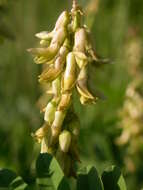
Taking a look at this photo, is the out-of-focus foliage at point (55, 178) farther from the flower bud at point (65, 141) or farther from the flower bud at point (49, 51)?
the flower bud at point (49, 51)

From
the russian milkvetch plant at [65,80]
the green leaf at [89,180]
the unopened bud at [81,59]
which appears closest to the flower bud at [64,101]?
→ the russian milkvetch plant at [65,80]

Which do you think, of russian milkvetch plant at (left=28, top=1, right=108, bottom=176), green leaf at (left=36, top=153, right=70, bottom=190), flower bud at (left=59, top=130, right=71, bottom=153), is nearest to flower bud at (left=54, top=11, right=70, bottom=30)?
russian milkvetch plant at (left=28, top=1, right=108, bottom=176)

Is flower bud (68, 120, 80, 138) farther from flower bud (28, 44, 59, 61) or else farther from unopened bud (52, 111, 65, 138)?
flower bud (28, 44, 59, 61)

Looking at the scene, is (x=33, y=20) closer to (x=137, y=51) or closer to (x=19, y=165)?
(x=137, y=51)

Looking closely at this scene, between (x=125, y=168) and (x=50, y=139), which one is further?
(x=125, y=168)

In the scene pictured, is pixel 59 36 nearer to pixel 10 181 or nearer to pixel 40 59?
pixel 40 59

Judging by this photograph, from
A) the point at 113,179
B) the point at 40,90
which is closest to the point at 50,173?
the point at 113,179

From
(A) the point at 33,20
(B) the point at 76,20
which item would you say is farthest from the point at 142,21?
(B) the point at 76,20
